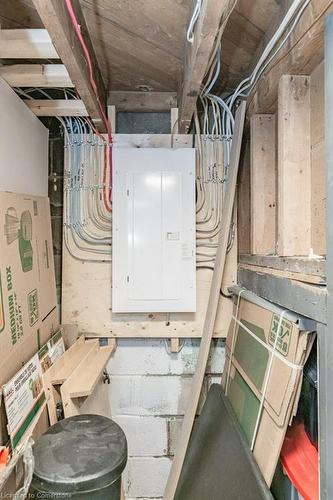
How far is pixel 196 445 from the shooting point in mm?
1986

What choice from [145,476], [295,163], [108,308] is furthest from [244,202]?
[145,476]

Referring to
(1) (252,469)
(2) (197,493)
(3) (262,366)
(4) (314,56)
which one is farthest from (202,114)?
(2) (197,493)

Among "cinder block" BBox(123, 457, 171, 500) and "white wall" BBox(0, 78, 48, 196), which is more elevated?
"white wall" BBox(0, 78, 48, 196)

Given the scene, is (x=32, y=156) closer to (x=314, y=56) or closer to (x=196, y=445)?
(x=314, y=56)

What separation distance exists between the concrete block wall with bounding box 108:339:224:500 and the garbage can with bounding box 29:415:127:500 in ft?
2.59

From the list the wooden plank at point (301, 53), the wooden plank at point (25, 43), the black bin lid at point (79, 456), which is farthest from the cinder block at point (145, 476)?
the wooden plank at point (25, 43)

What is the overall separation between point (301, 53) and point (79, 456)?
1750mm

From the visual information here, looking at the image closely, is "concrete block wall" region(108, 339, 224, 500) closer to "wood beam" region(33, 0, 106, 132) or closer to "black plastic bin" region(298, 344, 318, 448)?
"black plastic bin" region(298, 344, 318, 448)

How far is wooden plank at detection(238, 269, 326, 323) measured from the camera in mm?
1136

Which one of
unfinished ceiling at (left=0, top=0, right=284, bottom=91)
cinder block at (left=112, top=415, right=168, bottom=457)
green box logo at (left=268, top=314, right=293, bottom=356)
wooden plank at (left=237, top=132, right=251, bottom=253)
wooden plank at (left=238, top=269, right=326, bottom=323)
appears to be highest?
unfinished ceiling at (left=0, top=0, right=284, bottom=91)

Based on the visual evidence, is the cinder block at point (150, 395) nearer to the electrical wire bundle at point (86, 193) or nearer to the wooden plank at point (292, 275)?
the electrical wire bundle at point (86, 193)

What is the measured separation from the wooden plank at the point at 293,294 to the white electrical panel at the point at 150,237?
484 mm

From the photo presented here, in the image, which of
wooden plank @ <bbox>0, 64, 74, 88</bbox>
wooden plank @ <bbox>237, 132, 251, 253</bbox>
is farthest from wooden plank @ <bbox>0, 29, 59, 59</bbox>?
wooden plank @ <bbox>237, 132, 251, 253</bbox>

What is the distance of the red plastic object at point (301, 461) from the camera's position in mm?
1211
